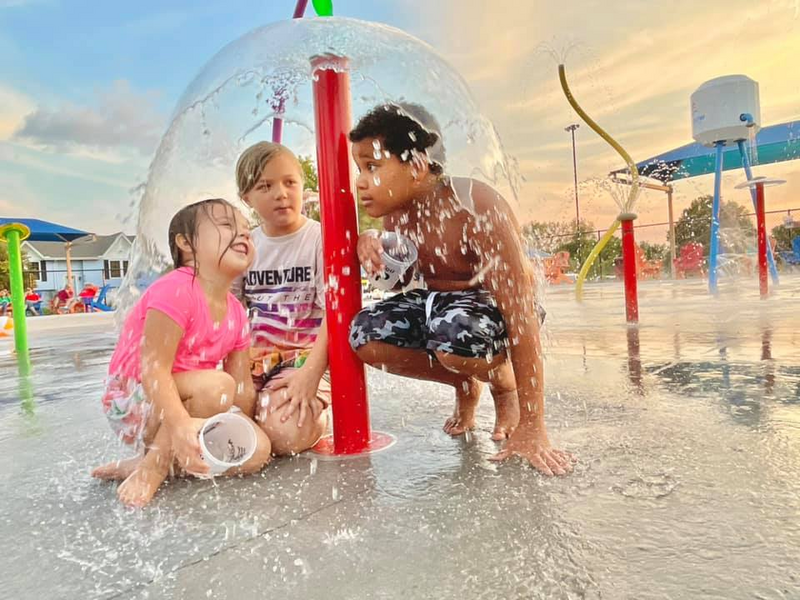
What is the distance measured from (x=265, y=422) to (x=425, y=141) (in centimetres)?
106

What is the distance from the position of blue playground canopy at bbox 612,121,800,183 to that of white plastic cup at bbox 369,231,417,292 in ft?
45.1

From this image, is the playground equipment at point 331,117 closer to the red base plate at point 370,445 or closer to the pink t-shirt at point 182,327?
the red base plate at point 370,445

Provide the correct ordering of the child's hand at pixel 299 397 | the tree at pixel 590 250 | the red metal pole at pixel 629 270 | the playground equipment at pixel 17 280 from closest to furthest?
the child's hand at pixel 299 397 → the red metal pole at pixel 629 270 → the playground equipment at pixel 17 280 → the tree at pixel 590 250

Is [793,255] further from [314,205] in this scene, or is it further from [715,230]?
[314,205]

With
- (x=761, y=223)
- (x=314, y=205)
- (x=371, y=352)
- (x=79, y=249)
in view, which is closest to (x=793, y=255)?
(x=761, y=223)

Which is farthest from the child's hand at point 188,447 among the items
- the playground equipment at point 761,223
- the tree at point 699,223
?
the tree at point 699,223

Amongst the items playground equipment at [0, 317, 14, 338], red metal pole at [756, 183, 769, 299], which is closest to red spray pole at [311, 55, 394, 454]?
red metal pole at [756, 183, 769, 299]

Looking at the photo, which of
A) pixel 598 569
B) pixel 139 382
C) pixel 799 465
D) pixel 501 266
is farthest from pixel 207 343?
pixel 799 465

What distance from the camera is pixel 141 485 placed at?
66.2 inches

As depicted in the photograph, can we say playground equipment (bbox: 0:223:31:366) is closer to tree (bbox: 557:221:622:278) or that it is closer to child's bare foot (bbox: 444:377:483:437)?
child's bare foot (bbox: 444:377:483:437)

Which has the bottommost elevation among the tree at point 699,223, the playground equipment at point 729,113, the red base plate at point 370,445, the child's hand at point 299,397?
the red base plate at point 370,445

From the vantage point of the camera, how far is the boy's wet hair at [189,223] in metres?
2.01

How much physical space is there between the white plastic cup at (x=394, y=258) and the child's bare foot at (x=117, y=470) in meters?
0.92

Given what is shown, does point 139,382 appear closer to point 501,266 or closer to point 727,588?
point 501,266
